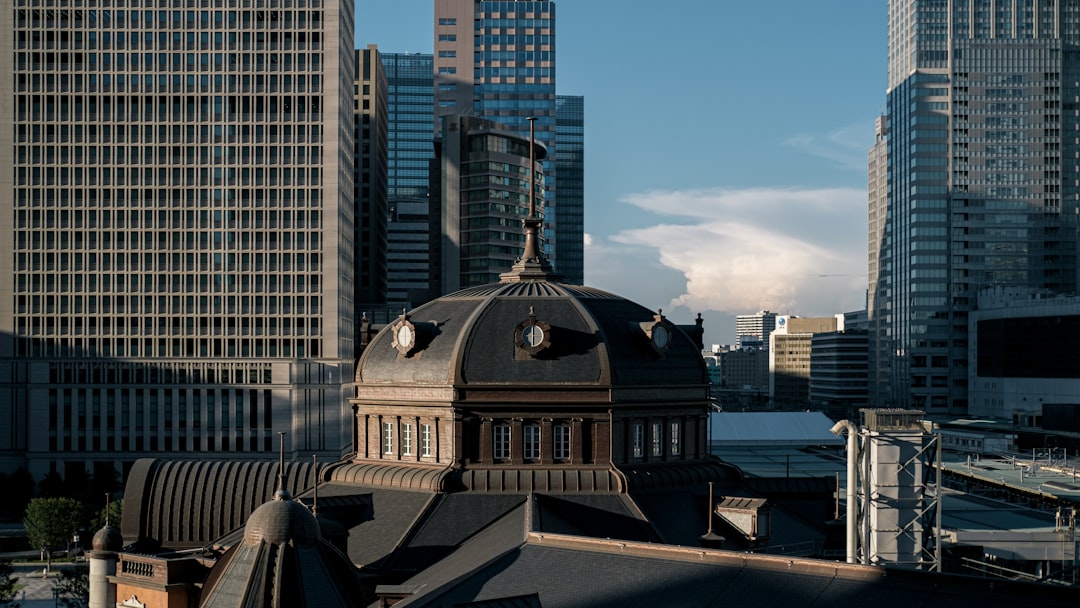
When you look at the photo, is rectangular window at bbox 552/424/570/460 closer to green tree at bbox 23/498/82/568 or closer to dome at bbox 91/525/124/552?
dome at bbox 91/525/124/552

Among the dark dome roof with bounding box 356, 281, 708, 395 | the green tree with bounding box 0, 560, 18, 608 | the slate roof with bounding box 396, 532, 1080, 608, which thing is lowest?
the green tree with bounding box 0, 560, 18, 608

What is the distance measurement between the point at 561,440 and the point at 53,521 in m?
68.9

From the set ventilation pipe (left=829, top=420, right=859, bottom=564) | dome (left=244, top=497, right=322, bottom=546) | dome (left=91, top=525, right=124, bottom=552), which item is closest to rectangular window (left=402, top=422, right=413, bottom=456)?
dome (left=91, top=525, right=124, bottom=552)

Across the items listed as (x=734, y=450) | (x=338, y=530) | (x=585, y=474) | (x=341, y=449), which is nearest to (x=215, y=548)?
(x=338, y=530)

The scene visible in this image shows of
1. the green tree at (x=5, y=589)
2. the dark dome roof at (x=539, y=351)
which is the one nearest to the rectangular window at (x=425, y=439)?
the dark dome roof at (x=539, y=351)

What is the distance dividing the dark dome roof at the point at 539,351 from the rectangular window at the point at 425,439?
2475 mm

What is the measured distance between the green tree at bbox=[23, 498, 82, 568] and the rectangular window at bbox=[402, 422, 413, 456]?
60952 millimetres

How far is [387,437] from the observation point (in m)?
66.2

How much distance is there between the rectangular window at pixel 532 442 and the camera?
62.7m

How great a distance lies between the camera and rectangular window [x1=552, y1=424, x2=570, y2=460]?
62719 mm

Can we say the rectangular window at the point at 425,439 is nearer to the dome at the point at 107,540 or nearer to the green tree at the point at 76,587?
the dome at the point at 107,540

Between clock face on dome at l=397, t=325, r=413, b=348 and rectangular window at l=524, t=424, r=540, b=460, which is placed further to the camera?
clock face on dome at l=397, t=325, r=413, b=348

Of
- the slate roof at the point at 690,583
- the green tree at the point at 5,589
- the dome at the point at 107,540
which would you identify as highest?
the slate roof at the point at 690,583

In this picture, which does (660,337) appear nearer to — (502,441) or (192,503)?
(502,441)
